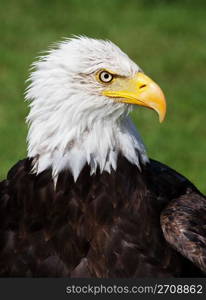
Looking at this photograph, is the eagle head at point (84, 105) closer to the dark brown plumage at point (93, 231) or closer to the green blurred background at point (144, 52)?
the dark brown plumage at point (93, 231)

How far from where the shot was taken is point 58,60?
20.5ft

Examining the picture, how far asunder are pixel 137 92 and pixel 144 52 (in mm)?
9516

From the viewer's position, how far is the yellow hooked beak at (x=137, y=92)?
20.6 ft

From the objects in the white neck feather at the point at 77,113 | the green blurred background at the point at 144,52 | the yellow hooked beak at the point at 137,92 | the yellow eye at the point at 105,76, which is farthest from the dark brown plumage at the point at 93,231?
the green blurred background at the point at 144,52

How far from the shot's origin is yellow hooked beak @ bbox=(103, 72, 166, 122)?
6.27 m

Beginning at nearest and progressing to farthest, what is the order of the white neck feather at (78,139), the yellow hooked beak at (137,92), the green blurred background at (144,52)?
1. the white neck feather at (78,139)
2. the yellow hooked beak at (137,92)
3. the green blurred background at (144,52)

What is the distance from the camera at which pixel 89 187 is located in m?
6.39

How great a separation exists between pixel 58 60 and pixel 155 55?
9.58 meters

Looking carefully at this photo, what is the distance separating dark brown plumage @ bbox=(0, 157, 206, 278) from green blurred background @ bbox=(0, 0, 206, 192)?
491 cm

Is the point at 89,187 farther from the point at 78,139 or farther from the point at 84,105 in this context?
the point at 84,105

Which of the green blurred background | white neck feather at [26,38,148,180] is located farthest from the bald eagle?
the green blurred background

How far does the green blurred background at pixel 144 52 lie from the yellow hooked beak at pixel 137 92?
516 centimetres

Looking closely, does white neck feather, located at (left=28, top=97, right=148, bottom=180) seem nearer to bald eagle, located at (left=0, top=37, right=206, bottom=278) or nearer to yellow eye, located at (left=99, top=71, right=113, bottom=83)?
bald eagle, located at (left=0, top=37, right=206, bottom=278)

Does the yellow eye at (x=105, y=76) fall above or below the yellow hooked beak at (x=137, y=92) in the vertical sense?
above
